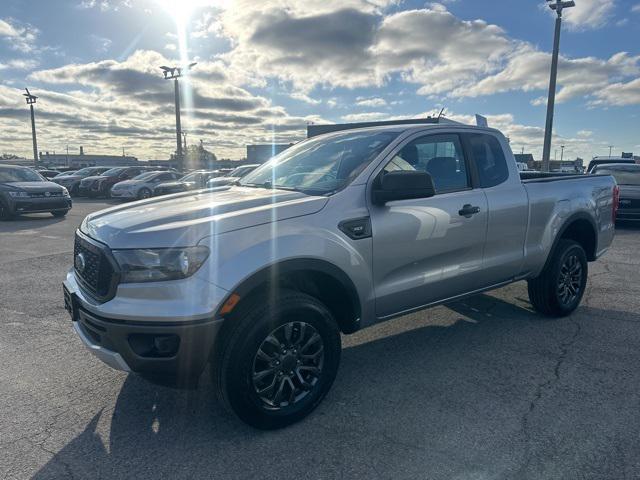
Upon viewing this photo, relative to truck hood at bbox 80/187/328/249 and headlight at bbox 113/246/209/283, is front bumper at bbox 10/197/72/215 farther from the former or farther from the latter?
headlight at bbox 113/246/209/283

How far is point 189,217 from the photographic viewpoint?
276 centimetres

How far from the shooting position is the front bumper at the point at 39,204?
1325 centimetres

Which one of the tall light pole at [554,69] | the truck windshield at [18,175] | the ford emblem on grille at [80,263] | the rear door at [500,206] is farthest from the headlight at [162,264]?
the tall light pole at [554,69]

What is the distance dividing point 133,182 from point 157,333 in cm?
2021

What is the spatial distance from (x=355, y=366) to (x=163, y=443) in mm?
1603

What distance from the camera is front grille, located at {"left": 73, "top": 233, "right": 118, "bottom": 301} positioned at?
258 cm

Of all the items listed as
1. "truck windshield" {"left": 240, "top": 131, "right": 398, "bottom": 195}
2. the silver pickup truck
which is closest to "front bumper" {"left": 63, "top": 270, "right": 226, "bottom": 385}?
the silver pickup truck

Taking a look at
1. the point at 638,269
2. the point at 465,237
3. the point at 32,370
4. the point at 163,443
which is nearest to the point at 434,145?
the point at 465,237

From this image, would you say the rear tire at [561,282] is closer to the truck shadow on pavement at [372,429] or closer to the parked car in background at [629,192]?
the truck shadow on pavement at [372,429]

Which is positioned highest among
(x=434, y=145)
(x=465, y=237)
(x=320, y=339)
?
(x=434, y=145)

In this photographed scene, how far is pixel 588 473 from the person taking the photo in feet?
8.00

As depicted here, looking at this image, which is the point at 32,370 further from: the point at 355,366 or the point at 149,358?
the point at 355,366

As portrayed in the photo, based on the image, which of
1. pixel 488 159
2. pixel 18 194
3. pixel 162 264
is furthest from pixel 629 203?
pixel 18 194

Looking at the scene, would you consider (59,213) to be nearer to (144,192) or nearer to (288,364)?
(144,192)
